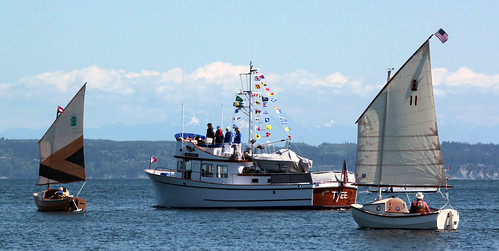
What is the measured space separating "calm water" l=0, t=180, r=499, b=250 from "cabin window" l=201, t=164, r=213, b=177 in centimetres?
287

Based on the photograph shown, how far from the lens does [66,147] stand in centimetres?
5862

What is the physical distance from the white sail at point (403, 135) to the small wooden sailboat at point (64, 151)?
2154 cm

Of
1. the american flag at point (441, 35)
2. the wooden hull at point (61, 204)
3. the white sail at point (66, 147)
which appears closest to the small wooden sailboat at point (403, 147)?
the american flag at point (441, 35)

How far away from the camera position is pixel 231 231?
4891cm

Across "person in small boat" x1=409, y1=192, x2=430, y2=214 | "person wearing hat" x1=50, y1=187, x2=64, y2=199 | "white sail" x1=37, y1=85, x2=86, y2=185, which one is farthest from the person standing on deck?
"person in small boat" x1=409, y1=192, x2=430, y2=214

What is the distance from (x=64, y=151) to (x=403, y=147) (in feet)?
81.8

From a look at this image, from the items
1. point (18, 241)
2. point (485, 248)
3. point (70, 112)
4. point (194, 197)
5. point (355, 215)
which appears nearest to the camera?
point (485, 248)

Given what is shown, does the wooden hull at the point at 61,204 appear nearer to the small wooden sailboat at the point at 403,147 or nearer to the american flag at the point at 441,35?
the small wooden sailboat at the point at 403,147

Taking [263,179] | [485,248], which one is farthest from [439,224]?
[263,179]

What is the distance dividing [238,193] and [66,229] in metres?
14.7

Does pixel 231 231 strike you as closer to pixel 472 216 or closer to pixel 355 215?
pixel 355 215

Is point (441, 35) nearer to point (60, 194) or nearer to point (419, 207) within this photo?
point (419, 207)

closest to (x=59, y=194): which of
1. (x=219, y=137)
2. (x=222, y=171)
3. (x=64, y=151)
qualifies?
(x=64, y=151)

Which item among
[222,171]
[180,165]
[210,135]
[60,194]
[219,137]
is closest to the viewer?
[60,194]
